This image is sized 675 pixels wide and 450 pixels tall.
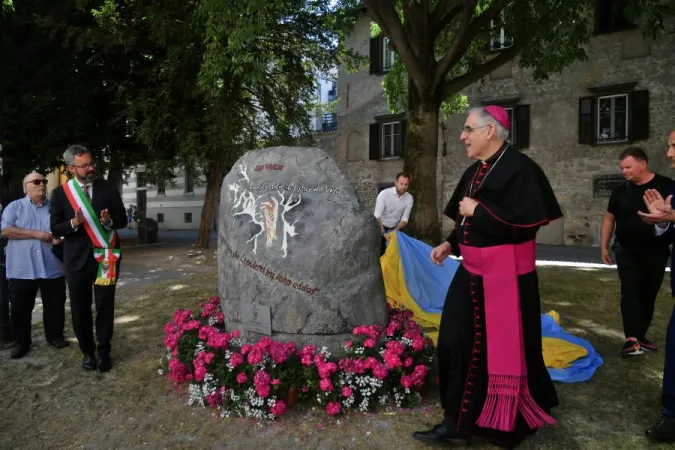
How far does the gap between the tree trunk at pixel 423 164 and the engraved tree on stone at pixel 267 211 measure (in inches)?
222

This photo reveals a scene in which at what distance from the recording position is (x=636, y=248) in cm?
487

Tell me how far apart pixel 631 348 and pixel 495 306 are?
2.81 meters

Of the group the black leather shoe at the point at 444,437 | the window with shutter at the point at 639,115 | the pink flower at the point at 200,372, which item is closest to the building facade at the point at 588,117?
the window with shutter at the point at 639,115

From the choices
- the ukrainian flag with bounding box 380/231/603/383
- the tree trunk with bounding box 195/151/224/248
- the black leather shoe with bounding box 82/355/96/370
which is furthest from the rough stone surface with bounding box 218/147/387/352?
the tree trunk with bounding box 195/151/224/248

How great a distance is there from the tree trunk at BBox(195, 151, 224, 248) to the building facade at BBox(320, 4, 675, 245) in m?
7.72

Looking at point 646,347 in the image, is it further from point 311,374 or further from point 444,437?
point 311,374

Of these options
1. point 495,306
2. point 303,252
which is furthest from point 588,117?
point 495,306

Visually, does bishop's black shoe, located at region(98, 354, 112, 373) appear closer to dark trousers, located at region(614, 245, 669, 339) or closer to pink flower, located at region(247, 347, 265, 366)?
pink flower, located at region(247, 347, 265, 366)

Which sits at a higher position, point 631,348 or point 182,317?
point 182,317

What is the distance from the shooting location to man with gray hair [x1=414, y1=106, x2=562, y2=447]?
291 centimetres

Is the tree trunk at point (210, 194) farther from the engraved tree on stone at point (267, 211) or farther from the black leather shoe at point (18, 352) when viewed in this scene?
the engraved tree on stone at point (267, 211)

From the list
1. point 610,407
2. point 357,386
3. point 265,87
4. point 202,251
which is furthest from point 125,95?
point 610,407

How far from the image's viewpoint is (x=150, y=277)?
35.0ft

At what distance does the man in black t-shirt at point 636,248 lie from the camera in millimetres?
4699
